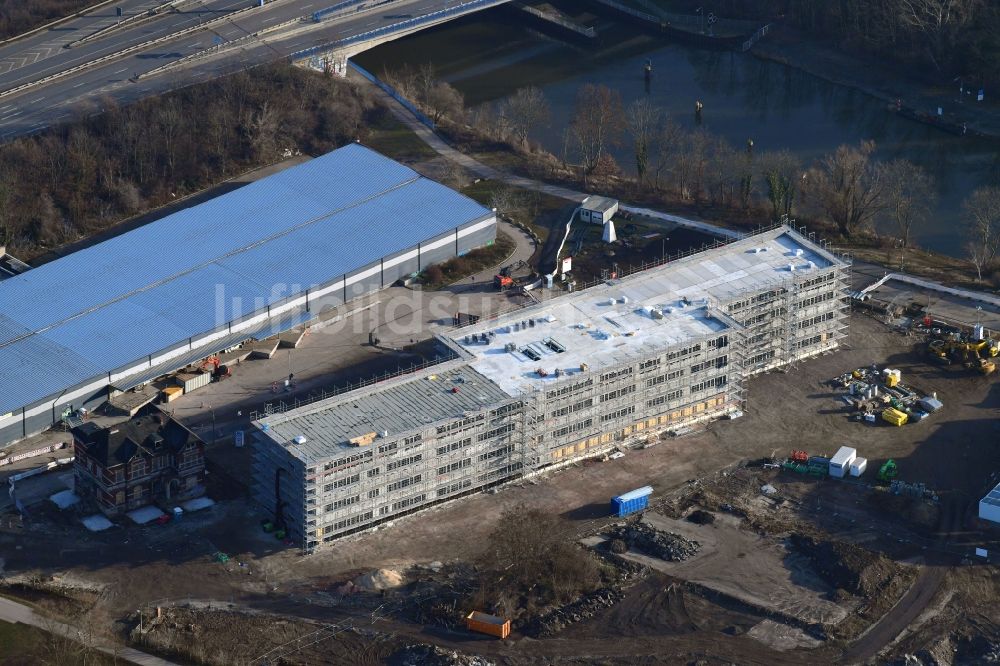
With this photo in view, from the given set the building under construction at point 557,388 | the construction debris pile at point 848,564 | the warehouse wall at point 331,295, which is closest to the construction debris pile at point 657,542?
the construction debris pile at point 848,564

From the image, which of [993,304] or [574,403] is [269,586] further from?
[993,304]

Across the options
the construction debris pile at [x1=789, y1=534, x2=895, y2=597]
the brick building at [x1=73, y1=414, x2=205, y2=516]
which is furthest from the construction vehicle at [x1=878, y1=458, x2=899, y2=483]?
the brick building at [x1=73, y1=414, x2=205, y2=516]

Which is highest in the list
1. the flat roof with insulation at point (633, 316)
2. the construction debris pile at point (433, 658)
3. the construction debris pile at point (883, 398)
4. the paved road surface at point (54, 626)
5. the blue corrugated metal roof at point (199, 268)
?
the flat roof with insulation at point (633, 316)

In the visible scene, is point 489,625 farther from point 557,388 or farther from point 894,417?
point 894,417

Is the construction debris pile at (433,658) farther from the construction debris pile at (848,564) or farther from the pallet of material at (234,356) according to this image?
the pallet of material at (234,356)

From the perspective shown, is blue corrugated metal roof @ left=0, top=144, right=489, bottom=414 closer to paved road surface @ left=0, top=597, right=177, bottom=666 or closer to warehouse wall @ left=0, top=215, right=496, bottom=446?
warehouse wall @ left=0, top=215, right=496, bottom=446
